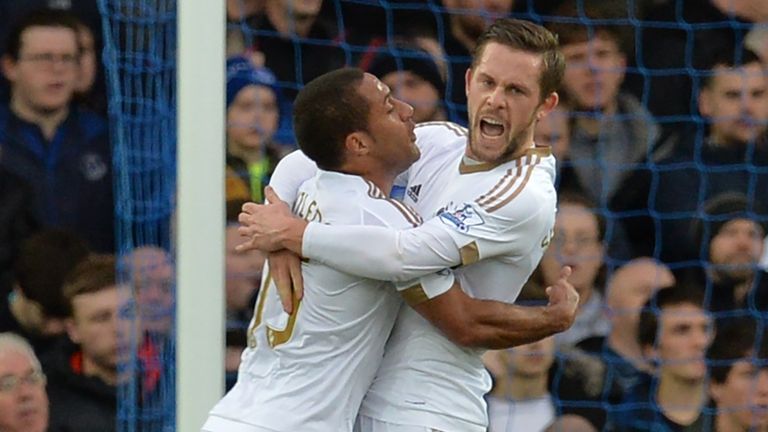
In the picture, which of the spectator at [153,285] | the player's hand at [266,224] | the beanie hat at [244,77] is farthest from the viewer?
the beanie hat at [244,77]

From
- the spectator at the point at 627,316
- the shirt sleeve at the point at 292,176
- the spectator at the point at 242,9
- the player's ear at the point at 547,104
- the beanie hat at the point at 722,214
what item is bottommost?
the spectator at the point at 627,316

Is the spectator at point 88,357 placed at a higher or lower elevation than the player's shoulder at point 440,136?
lower

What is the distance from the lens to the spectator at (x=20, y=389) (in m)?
4.60

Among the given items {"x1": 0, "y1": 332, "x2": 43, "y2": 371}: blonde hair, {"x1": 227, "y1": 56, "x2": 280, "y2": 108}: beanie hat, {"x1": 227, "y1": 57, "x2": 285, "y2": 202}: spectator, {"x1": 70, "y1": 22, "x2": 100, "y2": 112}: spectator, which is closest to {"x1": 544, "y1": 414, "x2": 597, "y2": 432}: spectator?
{"x1": 227, "y1": 57, "x2": 285, "y2": 202}: spectator

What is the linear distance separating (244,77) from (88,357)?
93 centimetres

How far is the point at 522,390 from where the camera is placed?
4945 millimetres

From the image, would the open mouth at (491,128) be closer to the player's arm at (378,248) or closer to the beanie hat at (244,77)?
the player's arm at (378,248)

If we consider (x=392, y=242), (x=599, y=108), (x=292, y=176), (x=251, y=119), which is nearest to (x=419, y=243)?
(x=392, y=242)

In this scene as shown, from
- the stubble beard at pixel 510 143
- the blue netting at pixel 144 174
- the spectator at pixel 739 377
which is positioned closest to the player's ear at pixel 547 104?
the stubble beard at pixel 510 143

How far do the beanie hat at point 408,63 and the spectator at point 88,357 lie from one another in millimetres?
1003

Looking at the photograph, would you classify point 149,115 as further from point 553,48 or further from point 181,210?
point 553,48

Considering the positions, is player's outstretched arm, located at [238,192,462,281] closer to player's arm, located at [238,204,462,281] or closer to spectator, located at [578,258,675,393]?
player's arm, located at [238,204,462,281]

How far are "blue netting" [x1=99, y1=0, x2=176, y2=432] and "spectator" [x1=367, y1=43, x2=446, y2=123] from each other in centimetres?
77

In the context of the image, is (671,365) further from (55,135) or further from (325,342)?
(325,342)
